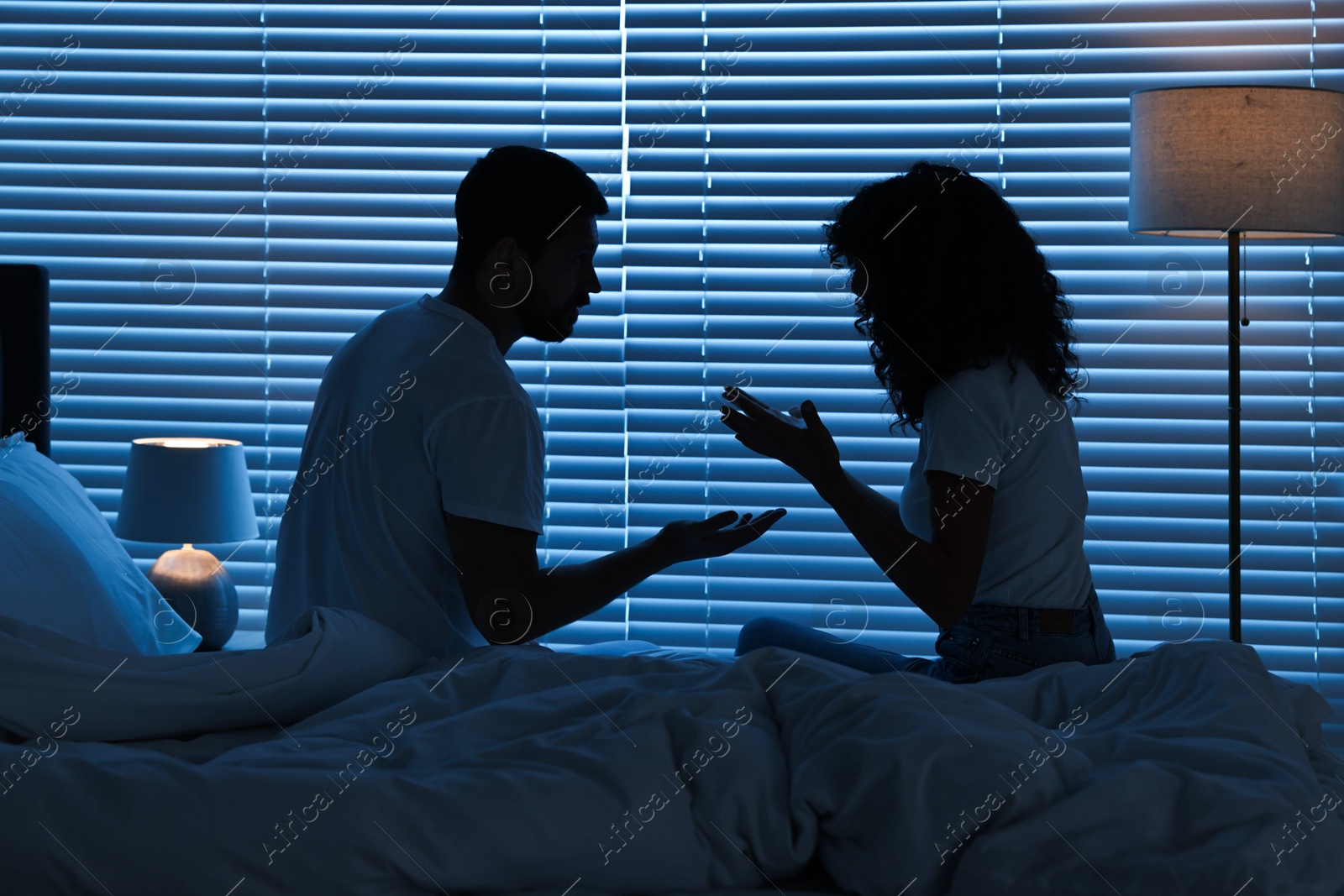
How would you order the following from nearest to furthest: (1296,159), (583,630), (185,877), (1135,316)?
(185,877) < (1296,159) < (1135,316) < (583,630)

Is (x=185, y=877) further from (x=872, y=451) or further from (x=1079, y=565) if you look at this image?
(x=872, y=451)

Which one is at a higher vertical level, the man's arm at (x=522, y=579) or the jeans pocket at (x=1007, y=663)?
the man's arm at (x=522, y=579)

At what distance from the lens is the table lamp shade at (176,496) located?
86.4 inches

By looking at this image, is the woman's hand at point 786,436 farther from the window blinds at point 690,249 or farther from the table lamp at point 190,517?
the table lamp at point 190,517

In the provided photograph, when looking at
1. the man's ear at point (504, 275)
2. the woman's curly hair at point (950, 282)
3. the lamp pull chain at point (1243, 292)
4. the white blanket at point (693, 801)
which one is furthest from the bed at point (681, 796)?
the lamp pull chain at point (1243, 292)

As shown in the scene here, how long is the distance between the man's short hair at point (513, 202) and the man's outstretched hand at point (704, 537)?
1.57 ft

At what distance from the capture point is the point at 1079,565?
5.50ft

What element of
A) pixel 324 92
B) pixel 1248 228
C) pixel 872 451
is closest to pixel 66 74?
pixel 324 92

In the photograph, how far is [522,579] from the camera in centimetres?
166

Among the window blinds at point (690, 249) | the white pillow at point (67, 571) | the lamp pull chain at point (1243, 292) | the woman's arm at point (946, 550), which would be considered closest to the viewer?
the woman's arm at point (946, 550)

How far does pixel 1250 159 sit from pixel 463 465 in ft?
4.64

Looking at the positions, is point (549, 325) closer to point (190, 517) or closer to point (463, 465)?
point (463, 465)

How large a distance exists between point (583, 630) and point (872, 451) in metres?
0.74

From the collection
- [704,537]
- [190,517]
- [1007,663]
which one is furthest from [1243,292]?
[190,517]
